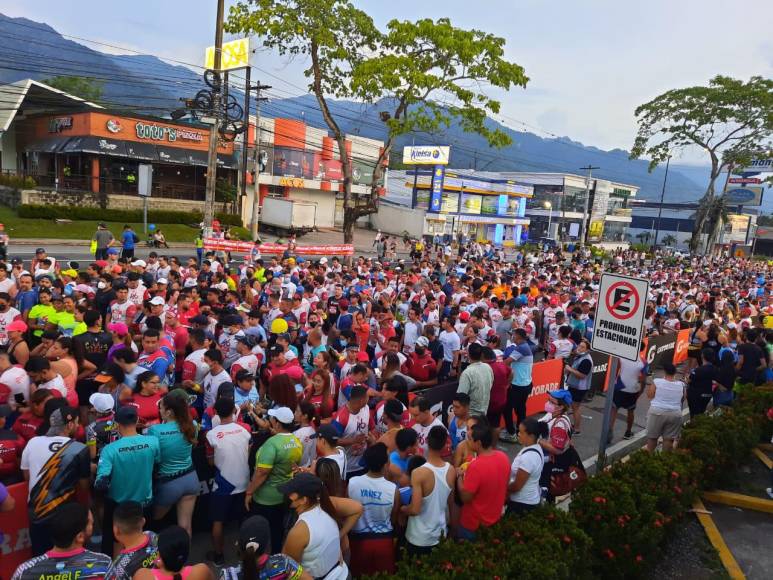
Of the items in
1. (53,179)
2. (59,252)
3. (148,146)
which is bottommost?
(59,252)

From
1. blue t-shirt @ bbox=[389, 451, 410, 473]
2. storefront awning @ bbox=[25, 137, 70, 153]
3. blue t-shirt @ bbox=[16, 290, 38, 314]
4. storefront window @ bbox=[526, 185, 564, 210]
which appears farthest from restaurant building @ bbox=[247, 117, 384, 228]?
blue t-shirt @ bbox=[389, 451, 410, 473]

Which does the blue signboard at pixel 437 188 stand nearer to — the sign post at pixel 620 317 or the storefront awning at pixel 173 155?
the storefront awning at pixel 173 155

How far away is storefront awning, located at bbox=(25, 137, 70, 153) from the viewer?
33781 mm

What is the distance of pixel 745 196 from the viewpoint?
259 ft

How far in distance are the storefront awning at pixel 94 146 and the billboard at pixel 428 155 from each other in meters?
25.3

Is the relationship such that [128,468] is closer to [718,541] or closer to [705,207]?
[718,541]

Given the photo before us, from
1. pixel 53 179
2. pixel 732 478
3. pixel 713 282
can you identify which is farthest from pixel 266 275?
pixel 53 179

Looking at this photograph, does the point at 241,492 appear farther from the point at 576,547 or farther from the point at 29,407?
the point at 576,547

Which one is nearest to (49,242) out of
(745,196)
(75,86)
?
(75,86)

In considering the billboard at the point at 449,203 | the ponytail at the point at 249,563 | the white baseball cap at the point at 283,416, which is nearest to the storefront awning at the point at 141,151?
the billboard at the point at 449,203

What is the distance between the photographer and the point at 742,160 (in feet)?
125

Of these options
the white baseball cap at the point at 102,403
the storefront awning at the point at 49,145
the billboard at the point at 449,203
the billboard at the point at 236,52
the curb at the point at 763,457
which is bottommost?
the curb at the point at 763,457

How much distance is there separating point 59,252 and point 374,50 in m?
16.4

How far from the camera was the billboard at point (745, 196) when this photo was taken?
78.4m
